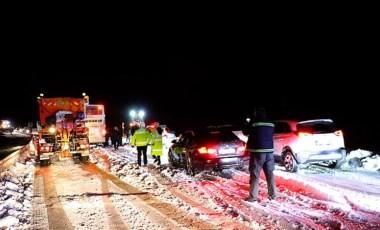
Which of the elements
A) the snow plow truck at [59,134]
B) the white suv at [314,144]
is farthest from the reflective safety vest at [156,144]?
the white suv at [314,144]

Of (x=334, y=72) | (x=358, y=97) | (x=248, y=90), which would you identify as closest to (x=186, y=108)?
(x=248, y=90)

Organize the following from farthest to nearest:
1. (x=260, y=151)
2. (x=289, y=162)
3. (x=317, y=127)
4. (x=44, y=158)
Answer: (x=44, y=158) < (x=289, y=162) < (x=317, y=127) < (x=260, y=151)

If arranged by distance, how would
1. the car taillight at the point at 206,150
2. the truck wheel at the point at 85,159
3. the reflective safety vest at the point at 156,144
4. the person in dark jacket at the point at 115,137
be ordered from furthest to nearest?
the person in dark jacket at the point at 115,137 < the truck wheel at the point at 85,159 < the reflective safety vest at the point at 156,144 < the car taillight at the point at 206,150

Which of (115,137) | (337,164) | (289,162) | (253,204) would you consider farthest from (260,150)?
(115,137)

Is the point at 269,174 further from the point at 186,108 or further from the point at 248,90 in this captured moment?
the point at 186,108

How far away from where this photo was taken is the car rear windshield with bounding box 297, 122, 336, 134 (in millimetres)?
11445

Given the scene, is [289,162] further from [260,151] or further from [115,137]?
[115,137]

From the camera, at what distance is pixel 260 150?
7.86m

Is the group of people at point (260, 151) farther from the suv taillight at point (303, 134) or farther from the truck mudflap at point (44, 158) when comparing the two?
the truck mudflap at point (44, 158)

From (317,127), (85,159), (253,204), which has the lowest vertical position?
(253,204)

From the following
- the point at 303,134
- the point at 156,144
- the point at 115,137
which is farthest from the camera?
the point at 115,137

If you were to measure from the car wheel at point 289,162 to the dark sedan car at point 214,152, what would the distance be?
1.37 meters

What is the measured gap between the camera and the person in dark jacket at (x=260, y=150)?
786cm

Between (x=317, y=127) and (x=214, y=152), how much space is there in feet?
10.5
